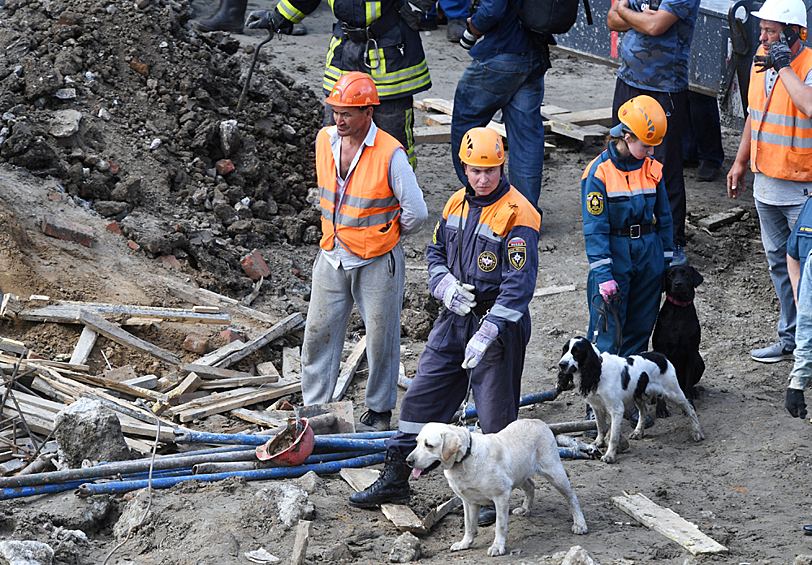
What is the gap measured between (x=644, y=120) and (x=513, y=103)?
Result: 313cm

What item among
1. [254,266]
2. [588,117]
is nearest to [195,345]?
[254,266]

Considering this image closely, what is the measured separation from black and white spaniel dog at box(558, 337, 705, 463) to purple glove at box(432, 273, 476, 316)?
1.03 meters

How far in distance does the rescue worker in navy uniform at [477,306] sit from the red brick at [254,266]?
3.80 metres

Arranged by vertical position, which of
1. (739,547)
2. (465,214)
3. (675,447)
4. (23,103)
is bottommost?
(675,447)

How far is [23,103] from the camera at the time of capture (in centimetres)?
906

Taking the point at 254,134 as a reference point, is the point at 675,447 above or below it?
below

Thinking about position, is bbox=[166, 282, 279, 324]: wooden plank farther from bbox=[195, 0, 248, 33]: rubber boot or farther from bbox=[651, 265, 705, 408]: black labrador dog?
bbox=[195, 0, 248, 33]: rubber boot

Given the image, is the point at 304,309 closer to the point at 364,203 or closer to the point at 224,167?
the point at 224,167

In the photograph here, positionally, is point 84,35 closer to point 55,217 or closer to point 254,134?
point 254,134

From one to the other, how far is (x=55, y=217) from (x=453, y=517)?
4.84m

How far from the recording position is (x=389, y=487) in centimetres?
515

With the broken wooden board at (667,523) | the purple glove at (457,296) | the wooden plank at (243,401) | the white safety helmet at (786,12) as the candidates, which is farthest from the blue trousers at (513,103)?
the broken wooden board at (667,523)

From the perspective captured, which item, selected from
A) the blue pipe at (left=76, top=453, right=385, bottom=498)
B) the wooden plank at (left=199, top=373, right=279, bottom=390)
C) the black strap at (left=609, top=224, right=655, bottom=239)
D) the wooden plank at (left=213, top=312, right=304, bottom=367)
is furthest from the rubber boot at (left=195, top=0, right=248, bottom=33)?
the blue pipe at (left=76, top=453, right=385, bottom=498)

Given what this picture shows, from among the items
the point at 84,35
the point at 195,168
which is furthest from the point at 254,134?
the point at 84,35
